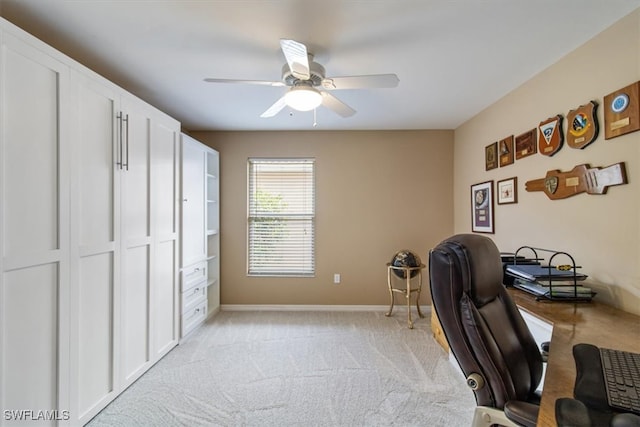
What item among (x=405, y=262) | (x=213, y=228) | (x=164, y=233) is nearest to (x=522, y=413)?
(x=405, y=262)

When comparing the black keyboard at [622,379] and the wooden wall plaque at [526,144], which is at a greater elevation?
the wooden wall plaque at [526,144]

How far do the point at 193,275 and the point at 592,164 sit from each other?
12.0ft

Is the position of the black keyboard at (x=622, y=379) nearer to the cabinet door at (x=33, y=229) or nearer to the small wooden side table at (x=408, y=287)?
the cabinet door at (x=33, y=229)

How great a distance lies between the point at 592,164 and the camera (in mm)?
1886

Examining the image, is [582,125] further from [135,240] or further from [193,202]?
[193,202]

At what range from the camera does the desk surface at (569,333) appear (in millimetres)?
843

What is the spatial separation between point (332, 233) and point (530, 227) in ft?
7.47

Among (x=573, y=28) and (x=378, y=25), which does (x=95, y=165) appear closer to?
(x=378, y=25)

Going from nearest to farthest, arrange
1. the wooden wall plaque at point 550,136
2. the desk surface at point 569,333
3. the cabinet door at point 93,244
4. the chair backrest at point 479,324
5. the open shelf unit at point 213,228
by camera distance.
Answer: the desk surface at point 569,333
the chair backrest at point 479,324
the cabinet door at point 93,244
the wooden wall plaque at point 550,136
the open shelf unit at point 213,228

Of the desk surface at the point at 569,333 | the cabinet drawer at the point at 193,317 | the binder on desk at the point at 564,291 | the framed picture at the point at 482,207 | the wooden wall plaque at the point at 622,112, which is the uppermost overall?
the wooden wall plaque at the point at 622,112

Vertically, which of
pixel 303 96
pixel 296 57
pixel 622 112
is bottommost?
pixel 622 112

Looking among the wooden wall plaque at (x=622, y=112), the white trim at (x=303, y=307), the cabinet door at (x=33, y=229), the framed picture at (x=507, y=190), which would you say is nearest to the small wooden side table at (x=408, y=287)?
the white trim at (x=303, y=307)

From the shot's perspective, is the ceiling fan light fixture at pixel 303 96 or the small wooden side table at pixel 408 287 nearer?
the ceiling fan light fixture at pixel 303 96

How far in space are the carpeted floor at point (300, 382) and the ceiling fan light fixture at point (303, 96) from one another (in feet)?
6.99
